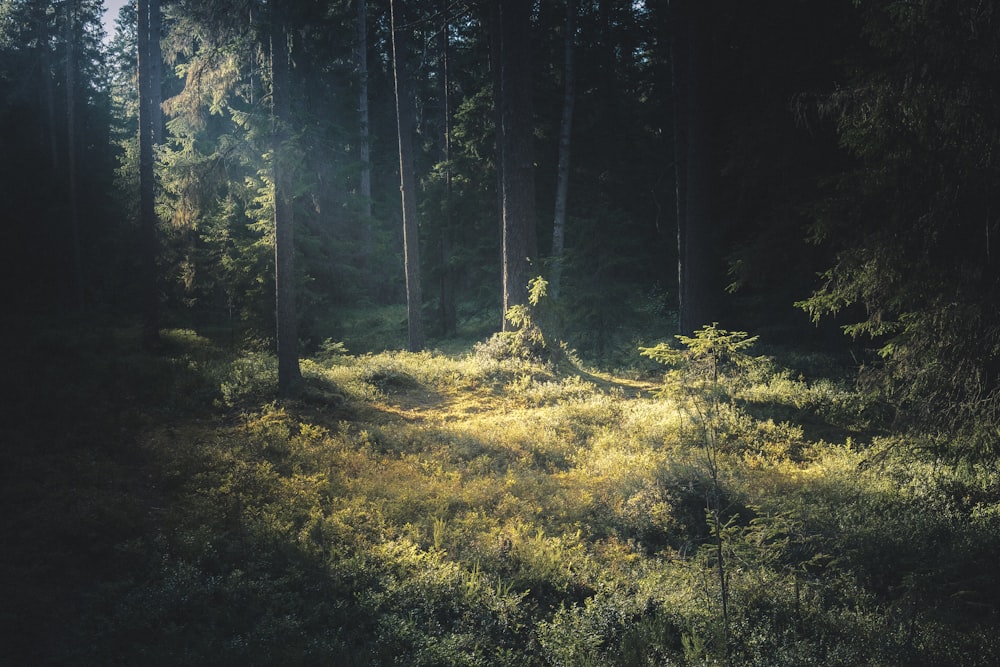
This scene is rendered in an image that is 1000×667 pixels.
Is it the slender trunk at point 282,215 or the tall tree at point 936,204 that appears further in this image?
the slender trunk at point 282,215

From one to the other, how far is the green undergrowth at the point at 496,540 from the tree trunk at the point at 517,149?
19.3 ft

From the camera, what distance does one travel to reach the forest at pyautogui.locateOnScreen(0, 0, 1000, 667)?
200 inches

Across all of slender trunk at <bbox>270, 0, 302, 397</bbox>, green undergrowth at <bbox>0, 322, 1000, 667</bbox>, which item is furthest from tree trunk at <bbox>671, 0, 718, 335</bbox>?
slender trunk at <bbox>270, 0, 302, 397</bbox>

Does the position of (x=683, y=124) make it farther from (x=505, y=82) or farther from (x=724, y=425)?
(x=724, y=425)

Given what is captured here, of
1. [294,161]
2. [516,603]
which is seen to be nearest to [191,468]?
[516,603]

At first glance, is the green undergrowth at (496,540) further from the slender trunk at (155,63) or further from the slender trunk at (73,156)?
the slender trunk at (155,63)

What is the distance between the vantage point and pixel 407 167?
19.1 meters

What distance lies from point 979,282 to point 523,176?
36.7ft

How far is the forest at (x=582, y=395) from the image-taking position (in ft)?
16.6

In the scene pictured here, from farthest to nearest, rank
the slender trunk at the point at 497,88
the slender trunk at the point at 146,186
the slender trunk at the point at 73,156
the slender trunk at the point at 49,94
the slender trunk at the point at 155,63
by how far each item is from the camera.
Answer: the slender trunk at the point at 49,94, the slender trunk at the point at 73,156, the slender trunk at the point at 155,63, the slender trunk at the point at 497,88, the slender trunk at the point at 146,186

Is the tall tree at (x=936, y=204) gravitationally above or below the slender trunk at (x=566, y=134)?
below

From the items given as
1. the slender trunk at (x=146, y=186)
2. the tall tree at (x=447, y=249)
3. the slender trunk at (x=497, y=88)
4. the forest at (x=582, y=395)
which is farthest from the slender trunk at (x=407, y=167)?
the slender trunk at (x=146, y=186)

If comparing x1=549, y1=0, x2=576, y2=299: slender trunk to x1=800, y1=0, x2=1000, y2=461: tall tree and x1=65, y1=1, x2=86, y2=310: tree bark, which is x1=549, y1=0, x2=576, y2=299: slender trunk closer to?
x1=800, y1=0, x2=1000, y2=461: tall tree

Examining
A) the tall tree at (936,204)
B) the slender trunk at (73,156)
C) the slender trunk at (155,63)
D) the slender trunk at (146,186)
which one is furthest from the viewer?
the slender trunk at (73,156)
